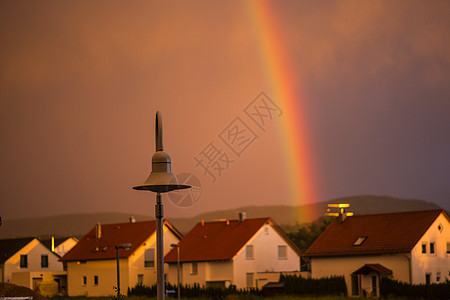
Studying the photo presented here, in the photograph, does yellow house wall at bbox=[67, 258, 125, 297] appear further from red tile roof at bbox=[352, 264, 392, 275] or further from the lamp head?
the lamp head

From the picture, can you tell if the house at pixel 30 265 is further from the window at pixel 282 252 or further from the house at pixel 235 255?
the window at pixel 282 252

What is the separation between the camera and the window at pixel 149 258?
5812cm

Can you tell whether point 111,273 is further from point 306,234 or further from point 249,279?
point 306,234

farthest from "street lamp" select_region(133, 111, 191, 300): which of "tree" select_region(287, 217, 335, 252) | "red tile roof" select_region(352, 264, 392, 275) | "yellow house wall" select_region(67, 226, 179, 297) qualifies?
"tree" select_region(287, 217, 335, 252)

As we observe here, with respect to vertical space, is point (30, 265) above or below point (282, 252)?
below

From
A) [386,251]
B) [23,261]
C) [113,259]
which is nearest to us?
[386,251]

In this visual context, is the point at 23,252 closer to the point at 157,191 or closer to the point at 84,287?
the point at 84,287

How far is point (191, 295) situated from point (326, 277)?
361 inches

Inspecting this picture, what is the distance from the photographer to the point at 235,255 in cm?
5253

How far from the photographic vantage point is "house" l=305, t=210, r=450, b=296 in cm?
4562

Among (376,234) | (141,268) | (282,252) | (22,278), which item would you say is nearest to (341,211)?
(376,234)

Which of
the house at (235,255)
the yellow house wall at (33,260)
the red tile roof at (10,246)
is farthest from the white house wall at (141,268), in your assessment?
the red tile roof at (10,246)

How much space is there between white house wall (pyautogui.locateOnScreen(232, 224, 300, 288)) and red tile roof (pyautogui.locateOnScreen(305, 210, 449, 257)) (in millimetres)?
5843

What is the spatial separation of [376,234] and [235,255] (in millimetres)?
10550
